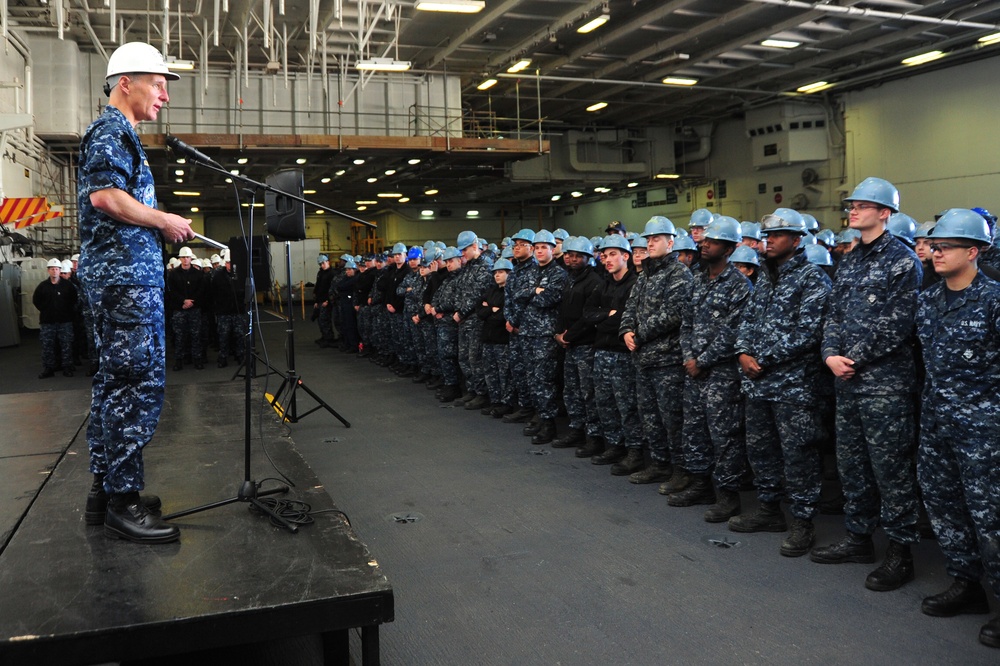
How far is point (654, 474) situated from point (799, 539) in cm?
149

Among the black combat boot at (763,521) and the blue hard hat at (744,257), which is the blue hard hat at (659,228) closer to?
the blue hard hat at (744,257)

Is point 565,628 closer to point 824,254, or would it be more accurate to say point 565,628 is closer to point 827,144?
point 824,254

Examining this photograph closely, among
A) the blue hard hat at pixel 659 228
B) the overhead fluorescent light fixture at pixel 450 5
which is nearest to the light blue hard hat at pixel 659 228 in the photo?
the blue hard hat at pixel 659 228

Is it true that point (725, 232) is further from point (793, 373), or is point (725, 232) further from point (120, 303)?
point (120, 303)

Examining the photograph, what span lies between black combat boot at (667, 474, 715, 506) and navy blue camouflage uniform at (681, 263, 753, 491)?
9.1 inches

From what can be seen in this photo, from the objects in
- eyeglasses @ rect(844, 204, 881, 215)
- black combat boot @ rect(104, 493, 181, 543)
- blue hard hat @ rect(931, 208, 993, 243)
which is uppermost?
eyeglasses @ rect(844, 204, 881, 215)

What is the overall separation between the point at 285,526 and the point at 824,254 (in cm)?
360

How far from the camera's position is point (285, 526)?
3.10m

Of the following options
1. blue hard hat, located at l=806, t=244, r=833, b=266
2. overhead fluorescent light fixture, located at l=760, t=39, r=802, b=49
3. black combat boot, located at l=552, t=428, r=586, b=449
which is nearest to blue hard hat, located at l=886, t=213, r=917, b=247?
blue hard hat, located at l=806, t=244, r=833, b=266

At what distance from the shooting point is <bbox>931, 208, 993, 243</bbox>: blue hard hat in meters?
3.18

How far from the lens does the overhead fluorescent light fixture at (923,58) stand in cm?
1686

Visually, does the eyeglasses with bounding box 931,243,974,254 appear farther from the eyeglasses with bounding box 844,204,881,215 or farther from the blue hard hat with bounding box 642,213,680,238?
the blue hard hat with bounding box 642,213,680,238

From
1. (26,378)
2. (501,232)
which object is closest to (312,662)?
(26,378)

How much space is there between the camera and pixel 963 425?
3115 millimetres
